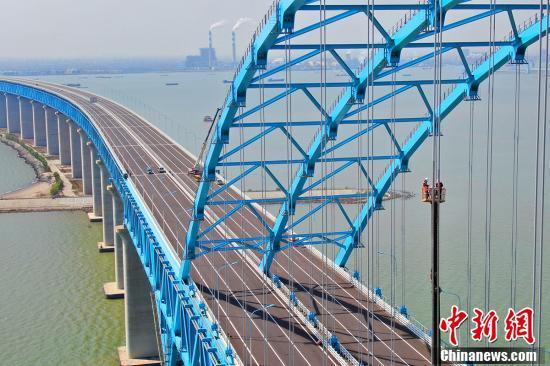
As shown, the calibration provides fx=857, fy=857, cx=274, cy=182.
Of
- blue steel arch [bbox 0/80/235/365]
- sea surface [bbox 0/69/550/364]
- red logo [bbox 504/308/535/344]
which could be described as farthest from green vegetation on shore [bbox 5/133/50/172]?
red logo [bbox 504/308/535/344]

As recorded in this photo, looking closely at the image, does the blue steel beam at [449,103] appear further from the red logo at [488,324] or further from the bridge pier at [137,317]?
the bridge pier at [137,317]

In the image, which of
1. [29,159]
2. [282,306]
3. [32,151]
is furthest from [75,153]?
[282,306]

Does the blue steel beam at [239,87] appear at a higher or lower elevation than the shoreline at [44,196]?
higher

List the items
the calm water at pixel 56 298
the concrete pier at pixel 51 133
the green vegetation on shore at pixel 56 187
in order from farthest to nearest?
the concrete pier at pixel 51 133 → the green vegetation on shore at pixel 56 187 → the calm water at pixel 56 298

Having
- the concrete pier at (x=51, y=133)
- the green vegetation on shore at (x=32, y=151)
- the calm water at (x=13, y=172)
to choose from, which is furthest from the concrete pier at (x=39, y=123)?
the concrete pier at (x=51, y=133)

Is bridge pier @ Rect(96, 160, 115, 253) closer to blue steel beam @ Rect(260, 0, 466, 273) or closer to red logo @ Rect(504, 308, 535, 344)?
blue steel beam @ Rect(260, 0, 466, 273)

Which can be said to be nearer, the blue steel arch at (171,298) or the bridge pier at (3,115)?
the blue steel arch at (171,298)
